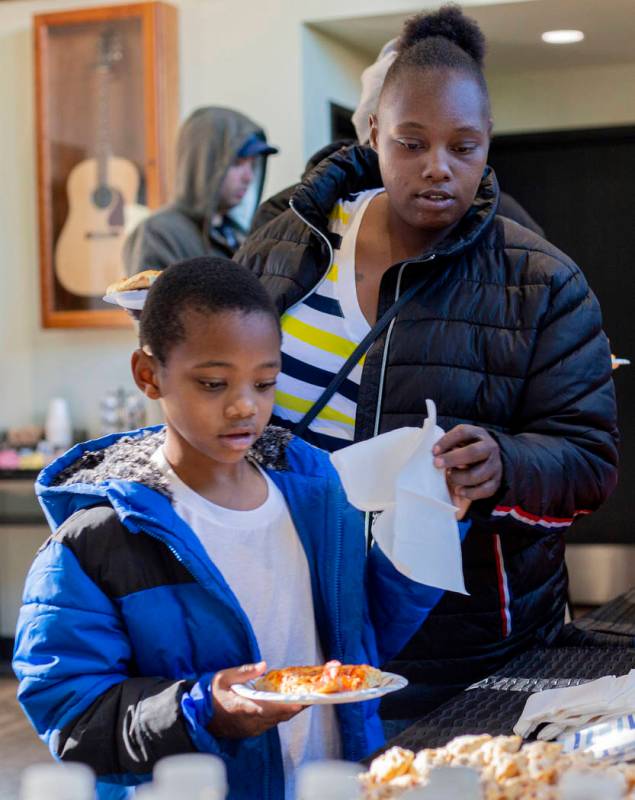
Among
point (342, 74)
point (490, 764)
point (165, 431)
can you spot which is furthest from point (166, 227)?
point (490, 764)

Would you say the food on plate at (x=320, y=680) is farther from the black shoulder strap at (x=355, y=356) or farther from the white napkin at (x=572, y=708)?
the black shoulder strap at (x=355, y=356)

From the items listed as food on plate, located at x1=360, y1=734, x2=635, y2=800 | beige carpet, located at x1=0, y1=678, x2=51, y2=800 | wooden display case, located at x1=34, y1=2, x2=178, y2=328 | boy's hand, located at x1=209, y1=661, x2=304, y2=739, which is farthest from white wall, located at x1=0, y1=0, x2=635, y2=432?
food on plate, located at x1=360, y1=734, x2=635, y2=800

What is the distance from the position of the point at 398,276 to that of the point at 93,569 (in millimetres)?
649

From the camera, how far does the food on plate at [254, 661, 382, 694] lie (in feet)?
4.33

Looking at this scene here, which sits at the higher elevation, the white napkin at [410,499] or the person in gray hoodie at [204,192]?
the person in gray hoodie at [204,192]

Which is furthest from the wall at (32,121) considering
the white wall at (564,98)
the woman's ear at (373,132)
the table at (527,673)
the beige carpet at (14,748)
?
the table at (527,673)

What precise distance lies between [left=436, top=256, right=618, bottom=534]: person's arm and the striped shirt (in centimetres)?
25

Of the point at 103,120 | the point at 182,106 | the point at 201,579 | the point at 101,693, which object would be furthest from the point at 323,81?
the point at 101,693

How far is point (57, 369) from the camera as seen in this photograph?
227 inches

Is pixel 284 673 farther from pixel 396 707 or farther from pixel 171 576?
pixel 396 707

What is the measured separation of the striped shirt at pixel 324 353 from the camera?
189 centimetres

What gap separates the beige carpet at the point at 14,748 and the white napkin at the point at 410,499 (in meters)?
2.58

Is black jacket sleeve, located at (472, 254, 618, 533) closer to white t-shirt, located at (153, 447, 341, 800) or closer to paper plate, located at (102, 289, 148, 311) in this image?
white t-shirt, located at (153, 447, 341, 800)

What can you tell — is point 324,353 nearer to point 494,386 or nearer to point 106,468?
point 494,386
